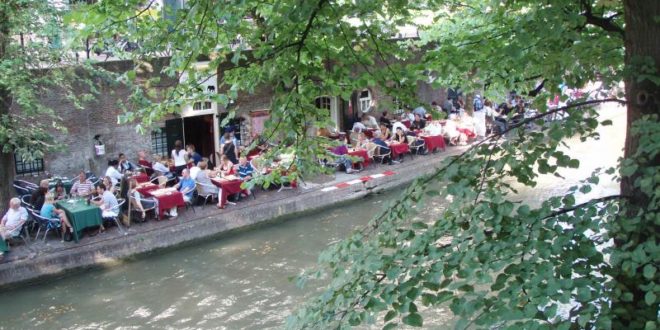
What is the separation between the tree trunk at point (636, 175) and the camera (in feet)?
14.0

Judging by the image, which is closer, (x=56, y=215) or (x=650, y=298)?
(x=650, y=298)

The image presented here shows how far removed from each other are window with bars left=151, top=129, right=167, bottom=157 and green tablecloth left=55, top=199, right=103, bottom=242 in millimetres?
5566

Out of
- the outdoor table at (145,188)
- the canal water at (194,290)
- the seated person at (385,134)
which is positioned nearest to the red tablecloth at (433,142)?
the seated person at (385,134)

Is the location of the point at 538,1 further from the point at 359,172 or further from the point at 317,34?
the point at 359,172

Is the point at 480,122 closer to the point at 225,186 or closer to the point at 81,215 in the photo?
the point at 225,186

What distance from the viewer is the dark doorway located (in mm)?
20922

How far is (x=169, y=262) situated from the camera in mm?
14555

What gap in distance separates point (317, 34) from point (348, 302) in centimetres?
237

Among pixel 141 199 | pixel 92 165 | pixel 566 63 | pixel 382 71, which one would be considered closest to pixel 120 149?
pixel 92 165

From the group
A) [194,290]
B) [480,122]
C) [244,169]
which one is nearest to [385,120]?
[480,122]

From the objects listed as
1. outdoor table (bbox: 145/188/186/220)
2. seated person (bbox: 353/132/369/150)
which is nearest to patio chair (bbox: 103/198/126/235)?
outdoor table (bbox: 145/188/186/220)

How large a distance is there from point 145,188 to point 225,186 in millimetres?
1698

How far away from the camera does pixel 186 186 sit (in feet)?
53.3

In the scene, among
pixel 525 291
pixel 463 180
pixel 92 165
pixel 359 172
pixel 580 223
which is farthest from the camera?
pixel 359 172
